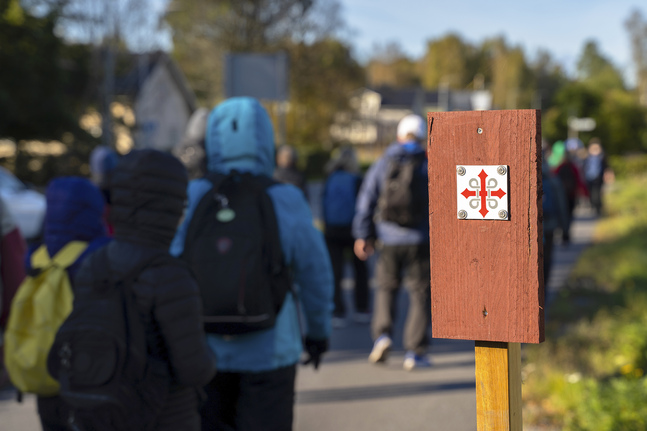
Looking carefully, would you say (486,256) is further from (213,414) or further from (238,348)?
(213,414)

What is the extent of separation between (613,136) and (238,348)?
177 ft

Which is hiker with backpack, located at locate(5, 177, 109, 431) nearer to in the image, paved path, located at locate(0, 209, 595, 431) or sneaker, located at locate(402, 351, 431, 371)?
paved path, located at locate(0, 209, 595, 431)

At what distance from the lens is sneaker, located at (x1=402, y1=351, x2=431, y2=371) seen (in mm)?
6375

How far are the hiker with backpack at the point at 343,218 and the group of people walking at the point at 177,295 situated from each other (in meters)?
4.41

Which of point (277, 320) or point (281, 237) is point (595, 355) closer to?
point (277, 320)

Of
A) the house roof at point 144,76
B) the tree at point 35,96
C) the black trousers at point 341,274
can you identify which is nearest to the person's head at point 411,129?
the black trousers at point 341,274

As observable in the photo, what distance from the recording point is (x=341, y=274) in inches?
327

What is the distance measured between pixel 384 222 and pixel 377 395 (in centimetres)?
144

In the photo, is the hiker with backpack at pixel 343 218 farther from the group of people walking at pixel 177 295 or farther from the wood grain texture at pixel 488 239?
the wood grain texture at pixel 488 239

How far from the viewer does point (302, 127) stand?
46.9m

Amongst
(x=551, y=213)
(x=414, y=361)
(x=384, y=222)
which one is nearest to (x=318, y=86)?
(x=551, y=213)

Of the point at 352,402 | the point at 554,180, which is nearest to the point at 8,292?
the point at 352,402

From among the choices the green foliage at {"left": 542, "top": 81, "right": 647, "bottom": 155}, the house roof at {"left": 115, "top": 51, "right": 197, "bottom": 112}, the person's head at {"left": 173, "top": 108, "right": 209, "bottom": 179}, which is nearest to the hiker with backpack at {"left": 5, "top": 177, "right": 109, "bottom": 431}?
the person's head at {"left": 173, "top": 108, "right": 209, "bottom": 179}

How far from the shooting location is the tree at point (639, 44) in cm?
8350
